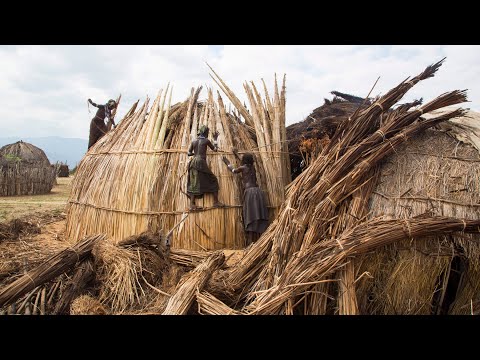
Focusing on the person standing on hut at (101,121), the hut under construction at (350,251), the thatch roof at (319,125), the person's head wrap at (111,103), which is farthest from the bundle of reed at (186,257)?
the person's head wrap at (111,103)

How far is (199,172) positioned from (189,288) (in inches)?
127

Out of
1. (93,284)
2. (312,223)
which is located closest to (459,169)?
(312,223)

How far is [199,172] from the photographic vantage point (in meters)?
6.70

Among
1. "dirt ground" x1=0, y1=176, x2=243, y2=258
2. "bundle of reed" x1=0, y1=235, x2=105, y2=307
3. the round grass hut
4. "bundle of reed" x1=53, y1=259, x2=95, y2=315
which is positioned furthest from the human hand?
the round grass hut

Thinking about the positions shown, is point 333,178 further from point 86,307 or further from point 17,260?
point 17,260

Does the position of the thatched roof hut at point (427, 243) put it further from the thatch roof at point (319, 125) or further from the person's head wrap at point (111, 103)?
the person's head wrap at point (111, 103)

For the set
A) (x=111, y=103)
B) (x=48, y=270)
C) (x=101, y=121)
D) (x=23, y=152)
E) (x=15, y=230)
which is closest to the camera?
(x=48, y=270)

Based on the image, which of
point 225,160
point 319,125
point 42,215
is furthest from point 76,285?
point 42,215

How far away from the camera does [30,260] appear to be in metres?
5.05

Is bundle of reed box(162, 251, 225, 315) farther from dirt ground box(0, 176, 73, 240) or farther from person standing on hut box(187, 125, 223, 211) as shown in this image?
dirt ground box(0, 176, 73, 240)

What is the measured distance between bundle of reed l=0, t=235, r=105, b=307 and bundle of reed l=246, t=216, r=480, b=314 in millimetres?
2343

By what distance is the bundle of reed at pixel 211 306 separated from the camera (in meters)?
3.42
